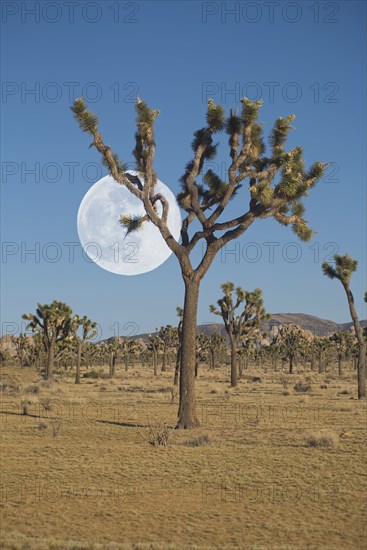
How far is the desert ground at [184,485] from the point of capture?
6.52 meters

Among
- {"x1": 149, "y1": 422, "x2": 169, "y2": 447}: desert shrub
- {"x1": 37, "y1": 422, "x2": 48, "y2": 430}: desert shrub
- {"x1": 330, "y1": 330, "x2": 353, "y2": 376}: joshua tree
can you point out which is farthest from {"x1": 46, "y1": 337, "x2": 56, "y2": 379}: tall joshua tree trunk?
{"x1": 330, "y1": 330, "x2": 353, "y2": 376}: joshua tree

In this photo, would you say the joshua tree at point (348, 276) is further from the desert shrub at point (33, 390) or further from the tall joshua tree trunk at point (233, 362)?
the desert shrub at point (33, 390)

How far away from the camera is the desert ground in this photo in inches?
257

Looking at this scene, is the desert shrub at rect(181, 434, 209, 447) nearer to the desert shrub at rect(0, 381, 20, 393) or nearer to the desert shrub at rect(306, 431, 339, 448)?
the desert shrub at rect(306, 431, 339, 448)

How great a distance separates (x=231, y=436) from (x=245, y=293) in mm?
21934

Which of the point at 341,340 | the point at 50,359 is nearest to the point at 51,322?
the point at 50,359

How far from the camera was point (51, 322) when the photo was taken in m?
36.4

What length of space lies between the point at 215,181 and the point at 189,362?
5106 millimetres

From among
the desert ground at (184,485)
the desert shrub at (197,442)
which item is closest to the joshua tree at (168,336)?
the desert ground at (184,485)

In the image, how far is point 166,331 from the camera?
57.8 meters

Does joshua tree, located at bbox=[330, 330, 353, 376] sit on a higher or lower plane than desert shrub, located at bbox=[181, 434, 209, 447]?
higher

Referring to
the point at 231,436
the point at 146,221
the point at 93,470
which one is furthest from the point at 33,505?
the point at 146,221

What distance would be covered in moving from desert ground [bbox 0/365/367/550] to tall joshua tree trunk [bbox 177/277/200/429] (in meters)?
0.51

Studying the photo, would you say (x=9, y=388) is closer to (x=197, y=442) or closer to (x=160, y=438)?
(x=160, y=438)
